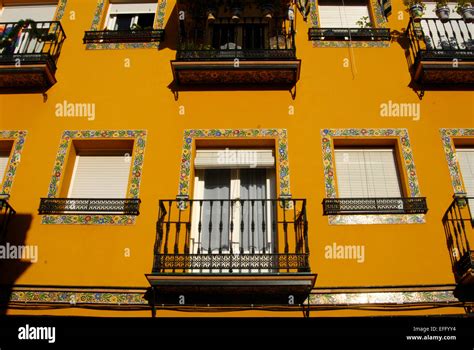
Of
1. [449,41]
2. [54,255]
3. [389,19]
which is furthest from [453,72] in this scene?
[54,255]

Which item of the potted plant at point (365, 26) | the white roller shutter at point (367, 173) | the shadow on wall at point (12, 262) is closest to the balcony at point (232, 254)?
the white roller shutter at point (367, 173)

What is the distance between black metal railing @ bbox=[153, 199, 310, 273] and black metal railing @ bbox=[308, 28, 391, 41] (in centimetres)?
374

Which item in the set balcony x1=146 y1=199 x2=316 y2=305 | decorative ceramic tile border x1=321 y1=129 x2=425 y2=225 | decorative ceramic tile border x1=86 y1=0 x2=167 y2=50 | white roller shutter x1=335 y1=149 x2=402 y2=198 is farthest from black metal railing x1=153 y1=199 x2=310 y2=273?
decorative ceramic tile border x1=86 y1=0 x2=167 y2=50

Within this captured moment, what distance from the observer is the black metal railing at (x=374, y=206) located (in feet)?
23.2

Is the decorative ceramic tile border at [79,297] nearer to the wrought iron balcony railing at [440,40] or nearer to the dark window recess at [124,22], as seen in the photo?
the dark window recess at [124,22]

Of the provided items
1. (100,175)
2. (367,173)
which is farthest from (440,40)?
(100,175)

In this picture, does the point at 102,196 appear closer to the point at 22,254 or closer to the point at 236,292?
the point at 22,254

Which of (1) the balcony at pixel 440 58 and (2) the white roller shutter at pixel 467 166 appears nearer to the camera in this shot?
(2) the white roller shutter at pixel 467 166

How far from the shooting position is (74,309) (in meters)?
6.49

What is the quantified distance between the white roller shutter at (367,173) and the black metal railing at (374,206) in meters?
0.26

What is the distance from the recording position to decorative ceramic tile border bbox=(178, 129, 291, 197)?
7.39 m

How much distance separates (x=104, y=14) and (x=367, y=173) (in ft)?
21.0

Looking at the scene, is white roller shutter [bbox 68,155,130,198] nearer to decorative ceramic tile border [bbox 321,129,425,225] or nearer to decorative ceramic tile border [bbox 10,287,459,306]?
decorative ceramic tile border [bbox 10,287,459,306]
